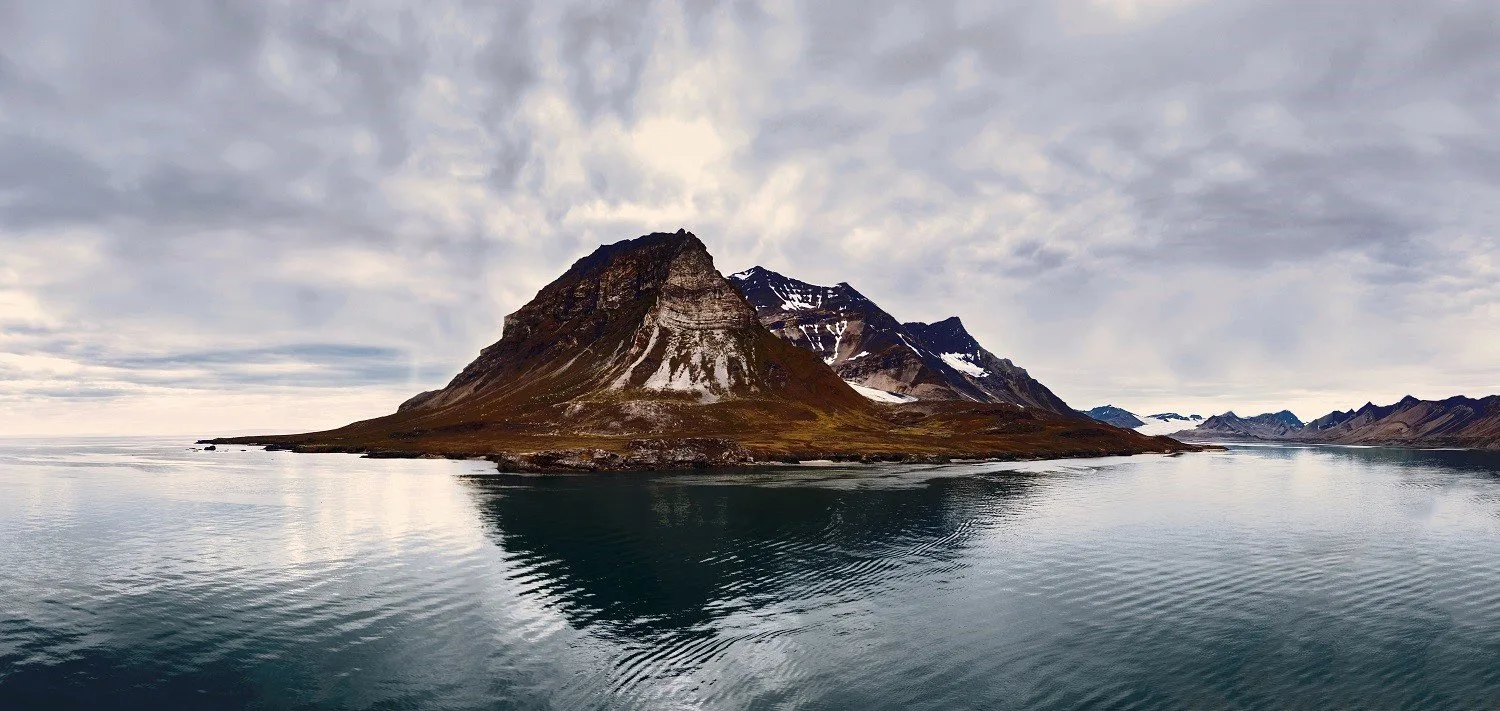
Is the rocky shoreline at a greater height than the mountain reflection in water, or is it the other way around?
the rocky shoreline

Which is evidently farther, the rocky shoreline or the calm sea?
the rocky shoreline

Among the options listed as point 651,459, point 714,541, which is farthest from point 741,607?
point 651,459

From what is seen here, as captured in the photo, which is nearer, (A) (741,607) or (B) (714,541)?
(A) (741,607)

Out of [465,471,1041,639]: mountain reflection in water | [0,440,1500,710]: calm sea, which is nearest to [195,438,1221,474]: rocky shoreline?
[465,471,1041,639]: mountain reflection in water

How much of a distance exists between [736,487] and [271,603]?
280ft

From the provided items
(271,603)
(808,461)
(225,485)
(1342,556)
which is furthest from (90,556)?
(808,461)

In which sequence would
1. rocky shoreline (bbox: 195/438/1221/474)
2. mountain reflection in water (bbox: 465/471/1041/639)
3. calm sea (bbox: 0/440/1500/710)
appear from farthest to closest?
rocky shoreline (bbox: 195/438/1221/474) < mountain reflection in water (bbox: 465/471/1041/639) < calm sea (bbox: 0/440/1500/710)

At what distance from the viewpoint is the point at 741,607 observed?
45.2 meters

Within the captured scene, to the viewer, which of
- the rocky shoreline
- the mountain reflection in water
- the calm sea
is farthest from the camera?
the rocky shoreline

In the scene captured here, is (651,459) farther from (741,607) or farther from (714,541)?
(741,607)

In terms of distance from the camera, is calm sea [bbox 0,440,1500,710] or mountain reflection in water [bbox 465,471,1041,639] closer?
calm sea [bbox 0,440,1500,710]

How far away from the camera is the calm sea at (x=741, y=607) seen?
32125 millimetres

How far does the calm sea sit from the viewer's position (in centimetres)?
3212

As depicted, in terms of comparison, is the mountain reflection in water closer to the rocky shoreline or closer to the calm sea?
the calm sea
